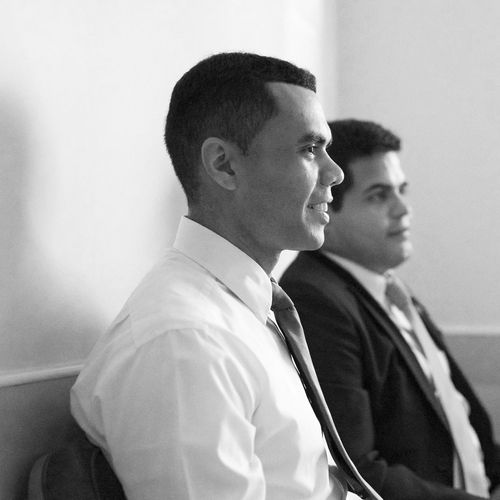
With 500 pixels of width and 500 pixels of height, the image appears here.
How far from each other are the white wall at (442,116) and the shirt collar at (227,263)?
1.98 m

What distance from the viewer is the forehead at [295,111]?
1601mm

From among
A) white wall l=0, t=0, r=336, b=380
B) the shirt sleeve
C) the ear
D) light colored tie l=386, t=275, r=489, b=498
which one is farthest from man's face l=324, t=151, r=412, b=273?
the shirt sleeve

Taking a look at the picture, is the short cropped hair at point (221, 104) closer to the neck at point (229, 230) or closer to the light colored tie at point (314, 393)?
the neck at point (229, 230)

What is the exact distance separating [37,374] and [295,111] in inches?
25.8

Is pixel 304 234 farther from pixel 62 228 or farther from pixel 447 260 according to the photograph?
pixel 447 260

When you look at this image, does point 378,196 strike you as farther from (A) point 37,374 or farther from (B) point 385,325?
(A) point 37,374

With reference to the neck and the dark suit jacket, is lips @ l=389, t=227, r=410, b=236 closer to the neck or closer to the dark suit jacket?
the dark suit jacket

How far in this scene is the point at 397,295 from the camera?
101 inches

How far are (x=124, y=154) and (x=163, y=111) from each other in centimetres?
23

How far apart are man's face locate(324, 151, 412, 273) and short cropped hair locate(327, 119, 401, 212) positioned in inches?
0.6

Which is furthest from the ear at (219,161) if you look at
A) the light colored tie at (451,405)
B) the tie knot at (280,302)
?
the light colored tie at (451,405)

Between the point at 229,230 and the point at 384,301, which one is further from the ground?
the point at 229,230

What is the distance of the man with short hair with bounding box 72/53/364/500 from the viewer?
48.7 inches

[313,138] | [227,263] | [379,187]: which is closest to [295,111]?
[313,138]
